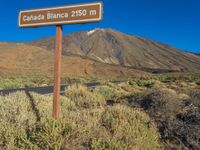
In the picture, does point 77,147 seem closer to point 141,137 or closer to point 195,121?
point 141,137

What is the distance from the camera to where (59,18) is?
698 centimetres

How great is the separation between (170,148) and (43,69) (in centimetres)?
7623

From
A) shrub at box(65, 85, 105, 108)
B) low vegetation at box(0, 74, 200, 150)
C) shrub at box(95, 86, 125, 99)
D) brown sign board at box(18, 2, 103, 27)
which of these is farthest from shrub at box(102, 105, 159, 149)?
shrub at box(95, 86, 125, 99)

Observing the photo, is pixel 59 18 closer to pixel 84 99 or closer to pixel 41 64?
pixel 84 99

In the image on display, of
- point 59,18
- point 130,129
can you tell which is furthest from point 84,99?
point 130,129

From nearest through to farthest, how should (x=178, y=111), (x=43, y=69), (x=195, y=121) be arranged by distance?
(x=195, y=121) → (x=178, y=111) → (x=43, y=69)

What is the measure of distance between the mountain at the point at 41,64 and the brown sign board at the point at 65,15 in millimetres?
68224

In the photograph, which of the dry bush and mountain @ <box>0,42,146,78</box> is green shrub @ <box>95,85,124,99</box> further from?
mountain @ <box>0,42,146,78</box>

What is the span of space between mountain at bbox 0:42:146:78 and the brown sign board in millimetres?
68224

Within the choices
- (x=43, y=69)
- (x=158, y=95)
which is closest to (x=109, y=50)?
(x=43, y=69)

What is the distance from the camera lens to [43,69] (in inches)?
3211

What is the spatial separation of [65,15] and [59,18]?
0.46 feet

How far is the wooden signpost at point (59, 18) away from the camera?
6.77 m

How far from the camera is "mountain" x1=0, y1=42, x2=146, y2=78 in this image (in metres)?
80.6
